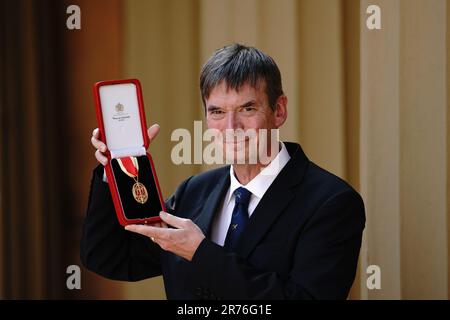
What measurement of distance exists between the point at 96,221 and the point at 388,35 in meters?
1.09

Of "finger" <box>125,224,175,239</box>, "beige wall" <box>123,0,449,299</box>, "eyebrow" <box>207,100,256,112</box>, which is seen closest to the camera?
"finger" <box>125,224,175,239</box>

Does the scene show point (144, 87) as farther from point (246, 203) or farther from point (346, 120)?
point (246, 203)

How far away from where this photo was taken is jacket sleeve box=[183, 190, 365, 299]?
3.59ft

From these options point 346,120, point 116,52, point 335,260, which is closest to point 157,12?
point 116,52

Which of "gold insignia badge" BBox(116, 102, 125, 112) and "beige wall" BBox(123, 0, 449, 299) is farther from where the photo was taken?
"beige wall" BBox(123, 0, 449, 299)

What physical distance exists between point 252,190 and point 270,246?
13cm

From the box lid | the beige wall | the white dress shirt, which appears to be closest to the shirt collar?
the white dress shirt

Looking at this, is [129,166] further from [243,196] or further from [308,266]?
[308,266]

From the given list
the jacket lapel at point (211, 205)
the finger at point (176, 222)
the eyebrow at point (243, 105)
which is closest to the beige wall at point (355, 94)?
the jacket lapel at point (211, 205)

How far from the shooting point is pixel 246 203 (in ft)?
4.12

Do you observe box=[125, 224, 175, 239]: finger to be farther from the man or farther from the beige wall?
the beige wall

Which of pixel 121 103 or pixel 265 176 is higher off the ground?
pixel 121 103

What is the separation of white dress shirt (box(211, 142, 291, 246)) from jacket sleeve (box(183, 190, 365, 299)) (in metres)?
0.12

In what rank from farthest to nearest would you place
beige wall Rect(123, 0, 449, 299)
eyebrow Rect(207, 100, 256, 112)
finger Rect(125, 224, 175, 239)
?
1. beige wall Rect(123, 0, 449, 299)
2. eyebrow Rect(207, 100, 256, 112)
3. finger Rect(125, 224, 175, 239)
